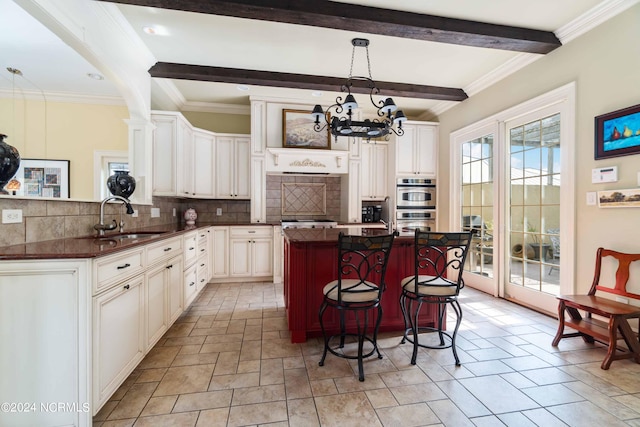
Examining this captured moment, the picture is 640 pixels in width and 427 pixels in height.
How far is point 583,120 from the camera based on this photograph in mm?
2723

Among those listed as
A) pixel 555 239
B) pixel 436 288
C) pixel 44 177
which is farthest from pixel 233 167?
pixel 555 239

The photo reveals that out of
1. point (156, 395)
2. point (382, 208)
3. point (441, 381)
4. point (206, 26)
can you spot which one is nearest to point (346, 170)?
point (382, 208)

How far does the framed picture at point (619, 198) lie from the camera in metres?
2.31

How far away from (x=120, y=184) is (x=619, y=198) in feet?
14.5

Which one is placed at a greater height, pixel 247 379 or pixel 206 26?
pixel 206 26

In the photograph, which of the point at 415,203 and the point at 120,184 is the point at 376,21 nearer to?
the point at 120,184

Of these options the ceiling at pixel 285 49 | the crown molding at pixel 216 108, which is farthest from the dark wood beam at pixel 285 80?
the crown molding at pixel 216 108

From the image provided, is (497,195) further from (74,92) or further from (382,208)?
(74,92)

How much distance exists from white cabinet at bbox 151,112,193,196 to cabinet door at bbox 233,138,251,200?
0.96m

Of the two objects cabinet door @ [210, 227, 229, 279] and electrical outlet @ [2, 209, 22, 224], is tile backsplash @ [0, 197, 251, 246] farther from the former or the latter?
cabinet door @ [210, 227, 229, 279]

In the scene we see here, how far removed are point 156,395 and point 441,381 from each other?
5.97 feet

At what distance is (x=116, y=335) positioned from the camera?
1697mm

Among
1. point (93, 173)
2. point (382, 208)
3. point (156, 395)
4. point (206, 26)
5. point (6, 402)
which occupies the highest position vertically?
point (206, 26)

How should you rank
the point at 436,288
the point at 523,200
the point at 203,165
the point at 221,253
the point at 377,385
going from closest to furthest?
the point at 377,385, the point at 436,288, the point at 523,200, the point at 221,253, the point at 203,165
